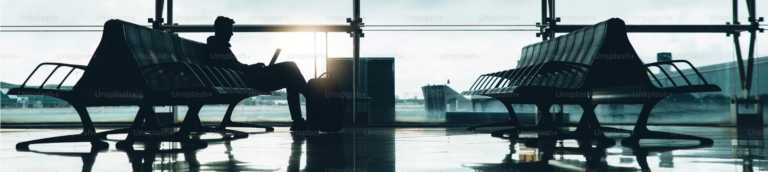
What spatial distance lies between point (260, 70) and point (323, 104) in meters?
0.50

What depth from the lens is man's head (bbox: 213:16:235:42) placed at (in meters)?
3.47

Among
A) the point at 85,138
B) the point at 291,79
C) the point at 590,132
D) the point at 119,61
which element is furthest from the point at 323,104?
the point at 590,132

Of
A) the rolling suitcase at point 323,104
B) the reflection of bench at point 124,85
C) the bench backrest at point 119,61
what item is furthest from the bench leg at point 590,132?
the bench backrest at point 119,61

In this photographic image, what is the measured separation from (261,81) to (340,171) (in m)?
2.21

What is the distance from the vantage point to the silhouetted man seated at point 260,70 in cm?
341

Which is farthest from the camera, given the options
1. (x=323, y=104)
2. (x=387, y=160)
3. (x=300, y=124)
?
(x=300, y=124)

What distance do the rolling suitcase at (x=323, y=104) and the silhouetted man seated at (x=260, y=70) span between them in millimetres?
115

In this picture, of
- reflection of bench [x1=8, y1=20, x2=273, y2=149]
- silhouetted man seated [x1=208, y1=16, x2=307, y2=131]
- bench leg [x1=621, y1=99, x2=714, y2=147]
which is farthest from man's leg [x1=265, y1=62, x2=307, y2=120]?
bench leg [x1=621, y1=99, x2=714, y2=147]

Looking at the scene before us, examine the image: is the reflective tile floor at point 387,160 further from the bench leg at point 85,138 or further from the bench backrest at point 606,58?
the bench backrest at point 606,58

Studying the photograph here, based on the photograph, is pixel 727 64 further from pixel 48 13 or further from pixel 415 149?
pixel 48 13

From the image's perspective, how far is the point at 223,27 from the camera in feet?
11.5

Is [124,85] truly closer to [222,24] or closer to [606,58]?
[222,24]

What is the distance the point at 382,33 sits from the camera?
5344mm

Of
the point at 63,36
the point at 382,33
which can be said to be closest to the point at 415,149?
the point at 382,33
